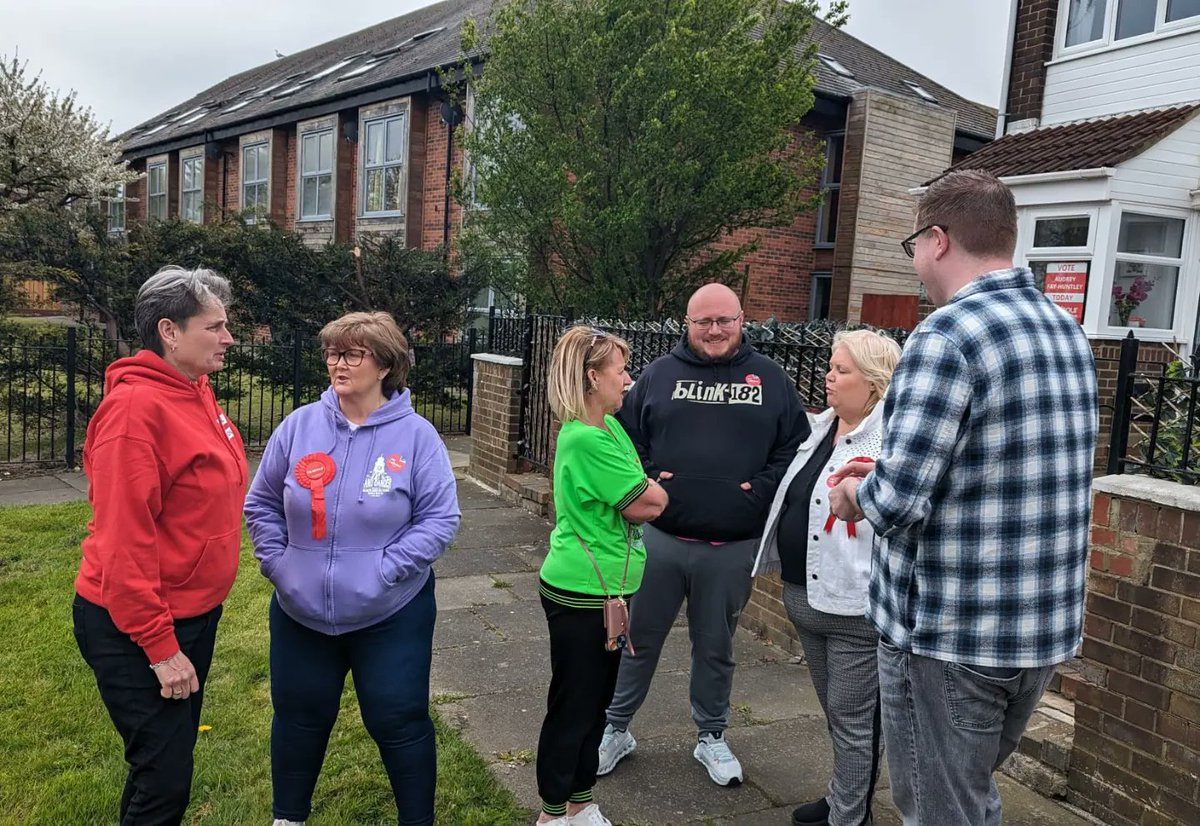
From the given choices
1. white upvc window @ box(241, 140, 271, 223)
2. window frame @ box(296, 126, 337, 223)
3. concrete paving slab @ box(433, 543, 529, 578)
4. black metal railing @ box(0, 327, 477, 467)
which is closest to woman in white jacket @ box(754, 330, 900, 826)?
concrete paving slab @ box(433, 543, 529, 578)

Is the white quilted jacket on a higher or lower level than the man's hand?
lower

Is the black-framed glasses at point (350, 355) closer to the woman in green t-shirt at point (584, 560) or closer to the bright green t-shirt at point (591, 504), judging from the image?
the woman in green t-shirt at point (584, 560)

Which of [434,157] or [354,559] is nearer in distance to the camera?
[354,559]

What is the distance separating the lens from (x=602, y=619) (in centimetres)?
307

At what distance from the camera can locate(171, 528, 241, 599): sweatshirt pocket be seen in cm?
261

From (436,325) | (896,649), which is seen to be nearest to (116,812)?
(896,649)

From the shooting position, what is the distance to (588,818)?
10.4ft

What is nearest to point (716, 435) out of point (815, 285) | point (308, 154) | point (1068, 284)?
point (1068, 284)

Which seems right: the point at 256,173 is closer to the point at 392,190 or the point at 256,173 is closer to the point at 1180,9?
the point at 392,190

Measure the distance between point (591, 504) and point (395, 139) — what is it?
18346 mm

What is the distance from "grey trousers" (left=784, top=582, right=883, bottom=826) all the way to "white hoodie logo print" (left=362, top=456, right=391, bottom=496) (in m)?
1.51

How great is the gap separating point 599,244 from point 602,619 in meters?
7.78

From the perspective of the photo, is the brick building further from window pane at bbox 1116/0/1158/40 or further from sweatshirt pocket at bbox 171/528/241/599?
sweatshirt pocket at bbox 171/528/241/599

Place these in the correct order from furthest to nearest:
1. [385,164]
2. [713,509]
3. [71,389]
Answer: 1. [385,164]
2. [71,389]
3. [713,509]
